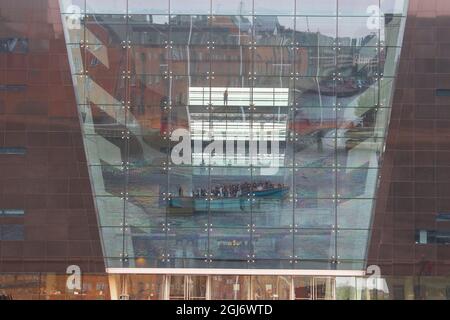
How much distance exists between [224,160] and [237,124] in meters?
0.85

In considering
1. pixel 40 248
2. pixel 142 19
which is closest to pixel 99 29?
pixel 142 19

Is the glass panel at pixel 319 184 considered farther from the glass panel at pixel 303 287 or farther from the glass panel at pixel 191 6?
the glass panel at pixel 191 6

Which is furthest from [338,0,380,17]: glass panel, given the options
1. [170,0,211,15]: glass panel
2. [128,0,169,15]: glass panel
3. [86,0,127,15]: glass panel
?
[86,0,127,15]: glass panel

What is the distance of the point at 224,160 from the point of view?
18.7 m

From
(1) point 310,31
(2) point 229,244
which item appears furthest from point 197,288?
(1) point 310,31

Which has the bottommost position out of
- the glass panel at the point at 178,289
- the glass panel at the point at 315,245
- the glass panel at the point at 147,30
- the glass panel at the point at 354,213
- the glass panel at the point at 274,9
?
the glass panel at the point at 178,289

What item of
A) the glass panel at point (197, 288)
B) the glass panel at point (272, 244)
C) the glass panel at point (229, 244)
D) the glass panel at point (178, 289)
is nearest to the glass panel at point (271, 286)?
the glass panel at point (272, 244)

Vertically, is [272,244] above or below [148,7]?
below

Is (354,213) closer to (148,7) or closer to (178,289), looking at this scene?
(178,289)

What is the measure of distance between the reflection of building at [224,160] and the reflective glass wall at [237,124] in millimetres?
31

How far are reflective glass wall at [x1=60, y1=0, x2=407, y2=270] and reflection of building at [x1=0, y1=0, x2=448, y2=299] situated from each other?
31 millimetres

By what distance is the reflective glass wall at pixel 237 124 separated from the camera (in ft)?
61.4
